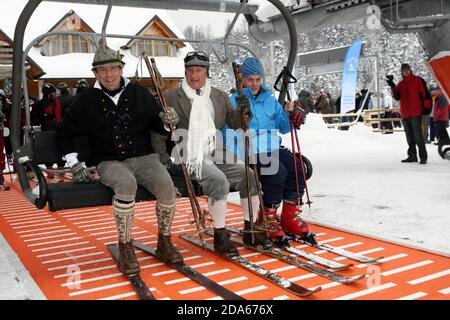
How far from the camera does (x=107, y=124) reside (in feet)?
11.5

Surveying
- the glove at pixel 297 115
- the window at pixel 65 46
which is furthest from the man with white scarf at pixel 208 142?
the window at pixel 65 46

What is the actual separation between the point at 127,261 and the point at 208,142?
1075 mm

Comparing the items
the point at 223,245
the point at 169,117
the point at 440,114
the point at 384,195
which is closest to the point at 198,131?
the point at 169,117

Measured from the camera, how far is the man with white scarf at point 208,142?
12.3 ft

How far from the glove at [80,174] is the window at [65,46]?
61.6 feet

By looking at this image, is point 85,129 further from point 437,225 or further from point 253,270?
point 437,225

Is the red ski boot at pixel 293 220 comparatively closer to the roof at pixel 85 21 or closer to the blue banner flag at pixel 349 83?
the blue banner flag at pixel 349 83

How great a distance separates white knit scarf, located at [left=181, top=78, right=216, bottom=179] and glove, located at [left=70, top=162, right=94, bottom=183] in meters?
0.72

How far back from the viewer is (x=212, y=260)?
3666 millimetres

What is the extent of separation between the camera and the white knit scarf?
12.4 ft

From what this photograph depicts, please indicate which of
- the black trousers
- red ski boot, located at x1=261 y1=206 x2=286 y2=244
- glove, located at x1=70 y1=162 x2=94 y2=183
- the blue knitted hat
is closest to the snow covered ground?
the black trousers

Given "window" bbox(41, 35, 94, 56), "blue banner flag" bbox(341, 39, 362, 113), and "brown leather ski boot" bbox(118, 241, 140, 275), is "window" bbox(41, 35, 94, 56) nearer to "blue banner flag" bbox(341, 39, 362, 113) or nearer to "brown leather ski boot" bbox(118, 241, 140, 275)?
"blue banner flag" bbox(341, 39, 362, 113)

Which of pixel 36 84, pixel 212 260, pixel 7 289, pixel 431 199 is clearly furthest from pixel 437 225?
pixel 36 84

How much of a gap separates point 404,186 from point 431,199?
1.00 metres
